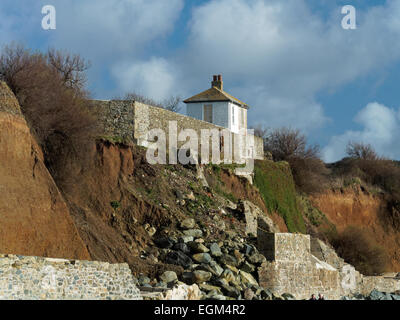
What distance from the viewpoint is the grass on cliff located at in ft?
139

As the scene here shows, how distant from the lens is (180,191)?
3198 cm

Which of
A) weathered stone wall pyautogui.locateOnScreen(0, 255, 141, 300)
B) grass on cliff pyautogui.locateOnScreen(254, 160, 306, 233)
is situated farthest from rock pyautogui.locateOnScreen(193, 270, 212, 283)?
grass on cliff pyautogui.locateOnScreen(254, 160, 306, 233)

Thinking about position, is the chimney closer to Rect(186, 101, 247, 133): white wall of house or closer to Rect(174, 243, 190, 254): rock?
Rect(186, 101, 247, 133): white wall of house

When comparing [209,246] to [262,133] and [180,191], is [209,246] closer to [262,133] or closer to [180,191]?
[180,191]

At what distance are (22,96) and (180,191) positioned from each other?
379 inches

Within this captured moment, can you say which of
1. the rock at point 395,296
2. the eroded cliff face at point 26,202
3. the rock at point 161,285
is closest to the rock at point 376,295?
the rock at point 395,296

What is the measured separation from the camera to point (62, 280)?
1728cm

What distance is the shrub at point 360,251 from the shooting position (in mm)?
44625

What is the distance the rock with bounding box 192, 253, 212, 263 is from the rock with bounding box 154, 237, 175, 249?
1.13 metres

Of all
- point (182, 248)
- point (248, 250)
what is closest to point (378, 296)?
point (248, 250)

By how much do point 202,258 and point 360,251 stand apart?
21.8 metres

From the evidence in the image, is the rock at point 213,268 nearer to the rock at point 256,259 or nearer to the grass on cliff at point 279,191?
the rock at point 256,259

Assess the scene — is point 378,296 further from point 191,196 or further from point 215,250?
point 215,250
